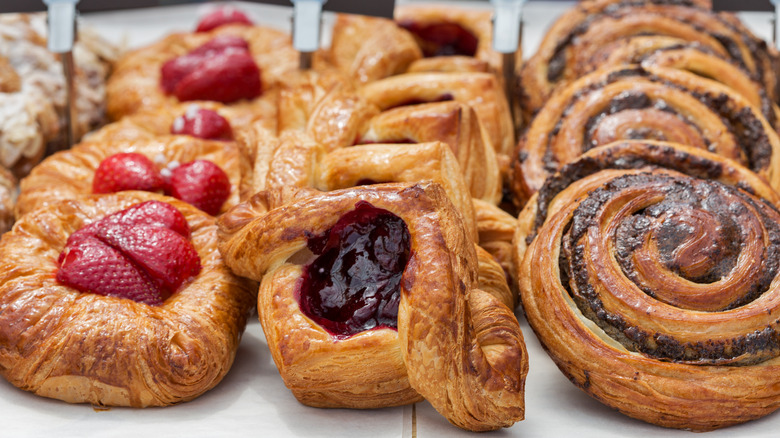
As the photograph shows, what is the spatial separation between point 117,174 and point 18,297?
617mm

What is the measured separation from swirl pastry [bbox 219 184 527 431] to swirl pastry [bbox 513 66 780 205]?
0.82 meters

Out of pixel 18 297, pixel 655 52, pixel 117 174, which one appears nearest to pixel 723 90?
→ pixel 655 52

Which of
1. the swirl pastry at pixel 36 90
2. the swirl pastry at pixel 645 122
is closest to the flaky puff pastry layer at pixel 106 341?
the swirl pastry at pixel 36 90

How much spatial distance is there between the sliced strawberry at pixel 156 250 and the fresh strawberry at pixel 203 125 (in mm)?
990

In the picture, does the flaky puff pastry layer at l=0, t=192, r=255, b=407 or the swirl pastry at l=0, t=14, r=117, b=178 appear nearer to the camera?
the flaky puff pastry layer at l=0, t=192, r=255, b=407

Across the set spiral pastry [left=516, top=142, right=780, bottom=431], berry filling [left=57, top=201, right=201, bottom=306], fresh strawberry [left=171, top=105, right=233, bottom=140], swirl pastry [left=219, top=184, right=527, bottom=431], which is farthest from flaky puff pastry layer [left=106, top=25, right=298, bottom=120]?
spiral pastry [left=516, top=142, right=780, bottom=431]

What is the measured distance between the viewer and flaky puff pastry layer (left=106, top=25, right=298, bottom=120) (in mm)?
3373

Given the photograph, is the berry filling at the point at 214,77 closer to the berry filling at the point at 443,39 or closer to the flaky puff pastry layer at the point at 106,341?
the berry filling at the point at 443,39

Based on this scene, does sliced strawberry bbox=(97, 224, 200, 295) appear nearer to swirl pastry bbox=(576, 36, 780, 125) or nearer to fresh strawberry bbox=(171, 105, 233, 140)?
fresh strawberry bbox=(171, 105, 233, 140)

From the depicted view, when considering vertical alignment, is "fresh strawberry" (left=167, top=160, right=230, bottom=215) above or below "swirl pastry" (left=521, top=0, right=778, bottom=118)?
below

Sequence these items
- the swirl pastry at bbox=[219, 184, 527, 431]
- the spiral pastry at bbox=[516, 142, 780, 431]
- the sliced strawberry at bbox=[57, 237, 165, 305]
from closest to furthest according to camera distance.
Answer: the swirl pastry at bbox=[219, 184, 527, 431]
the spiral pastry at bbox=[516, 142, 780, 431]
the sliced strawberry at bbox=[57, 237, 165, 305]

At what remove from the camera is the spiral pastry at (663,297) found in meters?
Result: 1.78

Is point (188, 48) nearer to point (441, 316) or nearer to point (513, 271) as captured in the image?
point (513, 271)

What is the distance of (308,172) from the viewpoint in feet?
6.94
